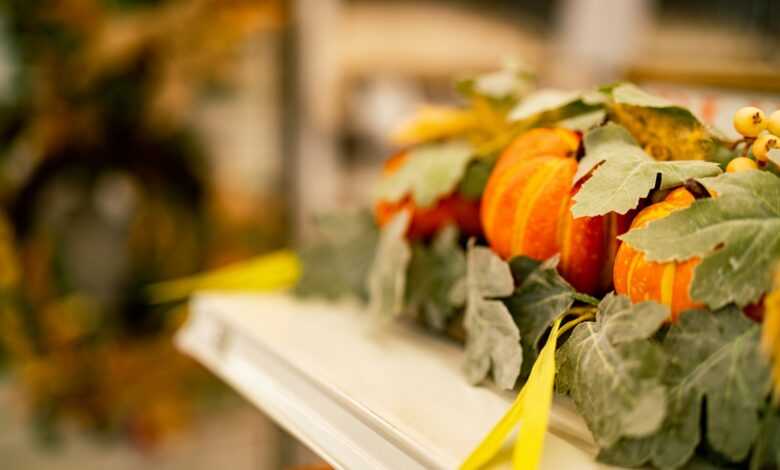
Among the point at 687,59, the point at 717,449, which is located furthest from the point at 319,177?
the point at 717,449

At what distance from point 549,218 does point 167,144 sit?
3.95ft

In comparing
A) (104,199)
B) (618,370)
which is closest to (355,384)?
(618,370)

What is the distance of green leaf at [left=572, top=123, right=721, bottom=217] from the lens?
481 millimetres

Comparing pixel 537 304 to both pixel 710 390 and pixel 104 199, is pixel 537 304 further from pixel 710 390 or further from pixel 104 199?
pixel 104 199

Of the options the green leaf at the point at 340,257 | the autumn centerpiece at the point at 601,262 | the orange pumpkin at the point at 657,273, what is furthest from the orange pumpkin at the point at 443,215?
the orange pumpkin at the point at 657,273

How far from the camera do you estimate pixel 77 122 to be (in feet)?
4.75

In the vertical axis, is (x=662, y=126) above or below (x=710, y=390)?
above

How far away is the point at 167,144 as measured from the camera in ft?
5.18

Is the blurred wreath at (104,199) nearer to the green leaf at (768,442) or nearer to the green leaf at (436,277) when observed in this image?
the green leaf at (436,277)

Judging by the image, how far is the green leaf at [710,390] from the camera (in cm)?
40

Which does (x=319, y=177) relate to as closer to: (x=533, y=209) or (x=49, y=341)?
(x=49, y=341)

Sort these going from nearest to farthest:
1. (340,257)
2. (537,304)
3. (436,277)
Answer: (537,304), (436,277), (340,257)

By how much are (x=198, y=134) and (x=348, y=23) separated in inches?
20.0

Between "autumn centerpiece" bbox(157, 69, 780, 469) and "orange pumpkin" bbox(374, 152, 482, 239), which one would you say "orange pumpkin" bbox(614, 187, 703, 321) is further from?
"orange pumpkin" bbox(374, 152, 482, 239)
